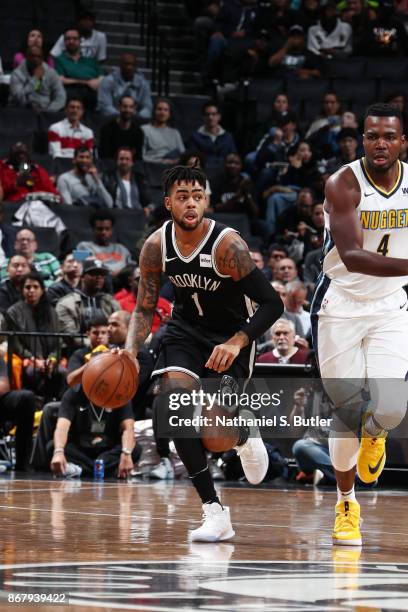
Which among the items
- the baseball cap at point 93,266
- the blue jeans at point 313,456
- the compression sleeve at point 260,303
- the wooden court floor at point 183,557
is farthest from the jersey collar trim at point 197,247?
the baseball cap at point 93,266

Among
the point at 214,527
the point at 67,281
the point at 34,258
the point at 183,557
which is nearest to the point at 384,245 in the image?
the point at 214,527

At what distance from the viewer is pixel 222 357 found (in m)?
6.00

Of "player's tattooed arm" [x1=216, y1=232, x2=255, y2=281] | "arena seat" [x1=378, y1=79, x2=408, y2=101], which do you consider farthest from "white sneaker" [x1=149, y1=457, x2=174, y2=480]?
"arena seat" [x1=378, y1=79, x2=408, y2=101]

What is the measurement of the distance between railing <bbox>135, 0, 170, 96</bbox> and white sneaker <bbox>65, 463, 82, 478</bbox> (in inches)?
308

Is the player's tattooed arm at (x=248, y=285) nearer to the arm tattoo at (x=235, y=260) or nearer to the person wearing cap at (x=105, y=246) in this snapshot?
the arm tattoo at (x=235, y=260)

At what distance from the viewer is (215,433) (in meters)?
6.22

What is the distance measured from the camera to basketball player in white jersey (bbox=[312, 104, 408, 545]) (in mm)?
6039

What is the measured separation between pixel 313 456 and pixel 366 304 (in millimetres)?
4659

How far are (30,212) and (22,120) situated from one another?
7.08 feet

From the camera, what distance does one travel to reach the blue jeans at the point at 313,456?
10609mm

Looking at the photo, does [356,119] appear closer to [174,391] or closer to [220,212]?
[220,212]

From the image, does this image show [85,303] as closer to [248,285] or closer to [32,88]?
[32,88]

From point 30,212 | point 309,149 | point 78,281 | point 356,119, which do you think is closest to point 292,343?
point 78,281

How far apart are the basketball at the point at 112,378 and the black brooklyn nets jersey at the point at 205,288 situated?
14.9 inches
